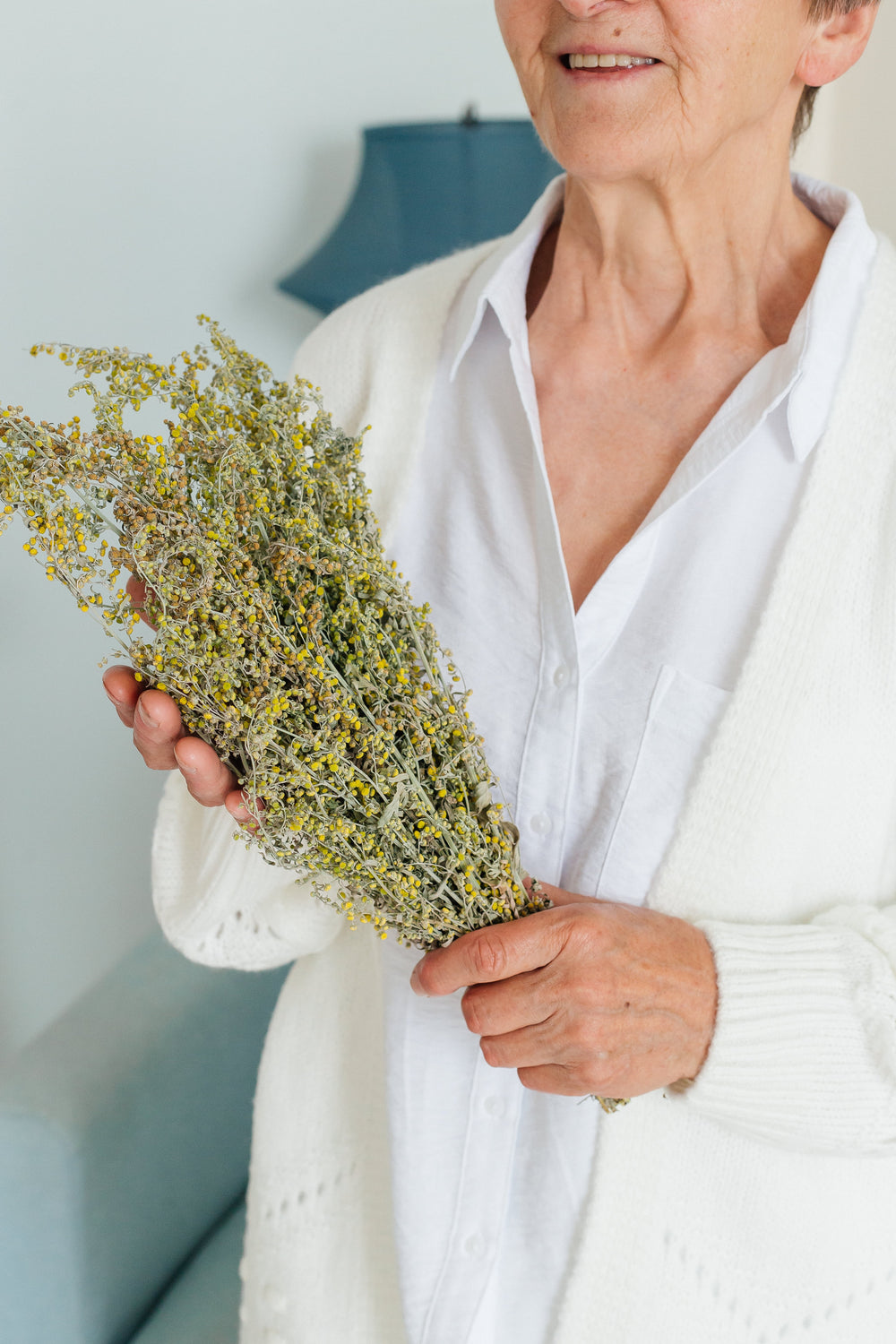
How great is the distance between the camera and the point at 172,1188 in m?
1.33

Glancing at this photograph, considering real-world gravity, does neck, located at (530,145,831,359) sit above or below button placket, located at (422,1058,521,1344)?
above

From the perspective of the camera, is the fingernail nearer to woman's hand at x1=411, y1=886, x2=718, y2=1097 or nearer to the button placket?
woman's hand at x1=411, y1=886, x2=718, y2=1097

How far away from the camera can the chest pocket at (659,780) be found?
85 cm

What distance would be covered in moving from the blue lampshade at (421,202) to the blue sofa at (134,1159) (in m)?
1.09

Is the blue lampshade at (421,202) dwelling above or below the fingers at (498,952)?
above

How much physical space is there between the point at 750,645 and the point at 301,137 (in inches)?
56.8

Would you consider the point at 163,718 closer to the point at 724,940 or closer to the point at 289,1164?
the point at 724,940

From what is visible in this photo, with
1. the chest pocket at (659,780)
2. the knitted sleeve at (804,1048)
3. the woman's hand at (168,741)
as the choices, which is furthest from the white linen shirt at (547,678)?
the woman's hand at (168,741)

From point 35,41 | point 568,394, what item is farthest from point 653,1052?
point 35,41

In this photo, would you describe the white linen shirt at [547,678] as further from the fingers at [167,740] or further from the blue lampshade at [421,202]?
the blue lampshade at [421,202]

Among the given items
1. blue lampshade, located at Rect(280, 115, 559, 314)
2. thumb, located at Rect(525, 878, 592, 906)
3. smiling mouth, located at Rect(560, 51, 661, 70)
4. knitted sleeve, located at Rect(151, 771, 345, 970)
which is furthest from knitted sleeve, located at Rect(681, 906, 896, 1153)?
blue lampshade, located at Rect(280, 115, 559, 314)

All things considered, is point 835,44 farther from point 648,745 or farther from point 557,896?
point 557,896

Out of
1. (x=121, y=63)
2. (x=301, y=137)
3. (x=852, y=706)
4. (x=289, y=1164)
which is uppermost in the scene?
(x=121, y=63)

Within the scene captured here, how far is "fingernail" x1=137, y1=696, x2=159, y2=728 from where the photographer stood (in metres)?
0.71
